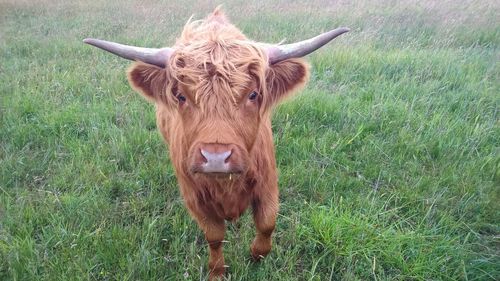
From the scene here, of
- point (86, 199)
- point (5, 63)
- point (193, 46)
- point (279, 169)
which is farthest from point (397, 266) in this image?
point (5, 63)

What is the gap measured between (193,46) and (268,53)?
17.6 inches

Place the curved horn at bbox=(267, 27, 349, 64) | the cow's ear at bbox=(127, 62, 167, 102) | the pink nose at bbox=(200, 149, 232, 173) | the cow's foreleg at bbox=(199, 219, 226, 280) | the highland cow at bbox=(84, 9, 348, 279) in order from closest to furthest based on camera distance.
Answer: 1. the pink nose at bbox=(200, 149, 232, 173)
2. the highland cow at bbox=(84, 9, 348, 279)
3. the curved horn at bbox=(267, 27, 349, 64)
4. the cow's ear at bbox=(127, 62, 167, 102)
5. the cow's foreleg at bbox=(199, 219, 226, 280)

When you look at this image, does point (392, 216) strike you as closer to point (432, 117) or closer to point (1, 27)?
point (432, 117)

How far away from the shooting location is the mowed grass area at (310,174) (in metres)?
2.51

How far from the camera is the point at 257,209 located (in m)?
2.50

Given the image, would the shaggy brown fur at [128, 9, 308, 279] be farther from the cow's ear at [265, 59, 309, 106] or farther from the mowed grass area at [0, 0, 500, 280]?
the mowed grass area at [0, 0, 500, 280]

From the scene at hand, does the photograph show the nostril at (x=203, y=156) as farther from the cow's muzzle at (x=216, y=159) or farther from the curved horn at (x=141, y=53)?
the curved horn at (x=141, y=53)

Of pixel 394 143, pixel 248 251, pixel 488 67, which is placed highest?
pixel 488 67

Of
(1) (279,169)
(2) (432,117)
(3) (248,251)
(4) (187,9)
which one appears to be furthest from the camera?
(4) (187,9)

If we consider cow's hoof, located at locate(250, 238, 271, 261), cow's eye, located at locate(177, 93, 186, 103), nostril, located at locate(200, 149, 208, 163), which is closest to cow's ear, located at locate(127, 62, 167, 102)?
cow's eye, located at locate(177, 93, 186, 103)

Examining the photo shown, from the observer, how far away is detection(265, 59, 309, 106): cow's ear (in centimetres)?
228

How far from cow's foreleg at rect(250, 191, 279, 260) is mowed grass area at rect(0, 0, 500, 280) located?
104 mm

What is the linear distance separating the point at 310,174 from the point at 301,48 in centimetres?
141

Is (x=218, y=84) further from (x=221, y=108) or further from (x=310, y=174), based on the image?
(x=310, y=174)
